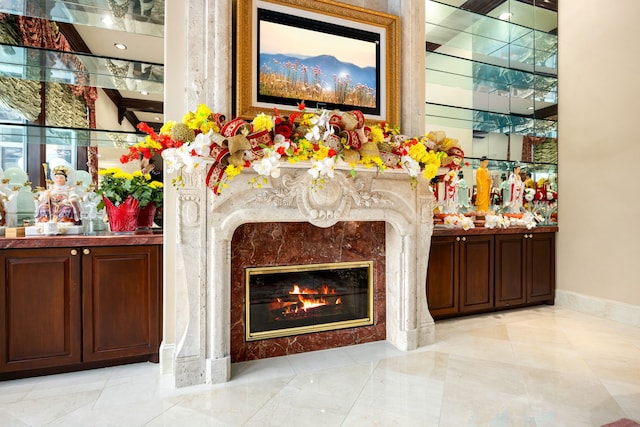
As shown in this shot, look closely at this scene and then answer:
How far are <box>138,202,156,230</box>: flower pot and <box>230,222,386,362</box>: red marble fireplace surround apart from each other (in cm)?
85

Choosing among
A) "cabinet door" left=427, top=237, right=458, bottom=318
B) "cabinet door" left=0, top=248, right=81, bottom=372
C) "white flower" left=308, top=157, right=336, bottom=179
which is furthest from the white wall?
"cabinet door" left=0, top=248, right=81, bottom=372

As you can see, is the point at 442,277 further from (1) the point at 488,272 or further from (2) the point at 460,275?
(1) the point at 488,272

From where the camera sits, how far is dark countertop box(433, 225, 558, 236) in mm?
3768

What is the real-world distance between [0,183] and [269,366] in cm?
273

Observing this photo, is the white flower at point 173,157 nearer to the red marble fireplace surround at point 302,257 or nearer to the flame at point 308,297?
the red marble fireplace surround at point 302,257

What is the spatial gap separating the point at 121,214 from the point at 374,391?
7.76 feet

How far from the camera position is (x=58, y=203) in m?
2.73

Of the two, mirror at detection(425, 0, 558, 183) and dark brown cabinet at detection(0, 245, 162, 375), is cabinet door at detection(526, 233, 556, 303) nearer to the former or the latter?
mirror at detection(425, 0, 558, 183)

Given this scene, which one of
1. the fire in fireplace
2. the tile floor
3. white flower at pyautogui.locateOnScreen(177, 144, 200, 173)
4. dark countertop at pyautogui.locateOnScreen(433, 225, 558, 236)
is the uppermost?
white flower at pyautogui.locateOnScreen(177, 144, 200, 173)

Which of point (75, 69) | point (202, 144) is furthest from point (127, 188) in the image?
point (75, 69)

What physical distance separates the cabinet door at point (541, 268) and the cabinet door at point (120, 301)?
4327 mm

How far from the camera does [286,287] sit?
2990 mm

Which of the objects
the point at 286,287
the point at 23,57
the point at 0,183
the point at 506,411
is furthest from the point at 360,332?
the point at 23,57

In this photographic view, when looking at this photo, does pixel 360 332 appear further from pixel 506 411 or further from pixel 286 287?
pixel 506 411
